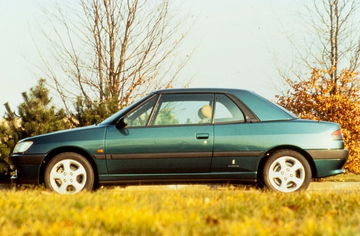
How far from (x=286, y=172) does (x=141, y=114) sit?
2170 millimetres

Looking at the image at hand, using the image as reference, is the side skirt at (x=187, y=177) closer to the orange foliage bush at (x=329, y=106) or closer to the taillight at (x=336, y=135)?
the taillight at (x=336, y=135)

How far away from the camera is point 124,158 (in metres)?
8.52

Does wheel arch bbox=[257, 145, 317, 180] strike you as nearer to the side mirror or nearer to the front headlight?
the side mirror

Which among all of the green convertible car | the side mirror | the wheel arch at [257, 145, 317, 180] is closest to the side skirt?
the green convertible car

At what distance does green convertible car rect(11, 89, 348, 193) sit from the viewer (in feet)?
27.8

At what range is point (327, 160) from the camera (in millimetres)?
8633

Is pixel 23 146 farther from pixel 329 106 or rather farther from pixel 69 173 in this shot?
pixel 329 106

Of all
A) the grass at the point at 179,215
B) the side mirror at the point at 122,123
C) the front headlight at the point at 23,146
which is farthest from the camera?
the front headlight at the point at 23,146

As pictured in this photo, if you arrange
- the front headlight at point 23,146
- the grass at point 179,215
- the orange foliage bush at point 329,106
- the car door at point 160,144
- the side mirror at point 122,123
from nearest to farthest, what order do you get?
the grass at point 179,215, the car door at point 160,144, the side mirror at point 122,123, the front headlight at point 23,146, the orange foliage bush at point 329,106

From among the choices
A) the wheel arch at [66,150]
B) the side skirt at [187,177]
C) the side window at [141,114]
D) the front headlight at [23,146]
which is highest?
the side window at [141,114]

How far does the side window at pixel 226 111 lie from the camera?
869 centimetres

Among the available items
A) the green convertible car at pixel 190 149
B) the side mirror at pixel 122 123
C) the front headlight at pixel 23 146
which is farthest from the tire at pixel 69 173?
the side mirror at pixel 122 123

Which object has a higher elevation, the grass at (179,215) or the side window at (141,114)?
the side window at (141,114)

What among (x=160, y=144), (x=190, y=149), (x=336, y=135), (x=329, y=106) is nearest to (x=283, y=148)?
(x=336, y=135)
